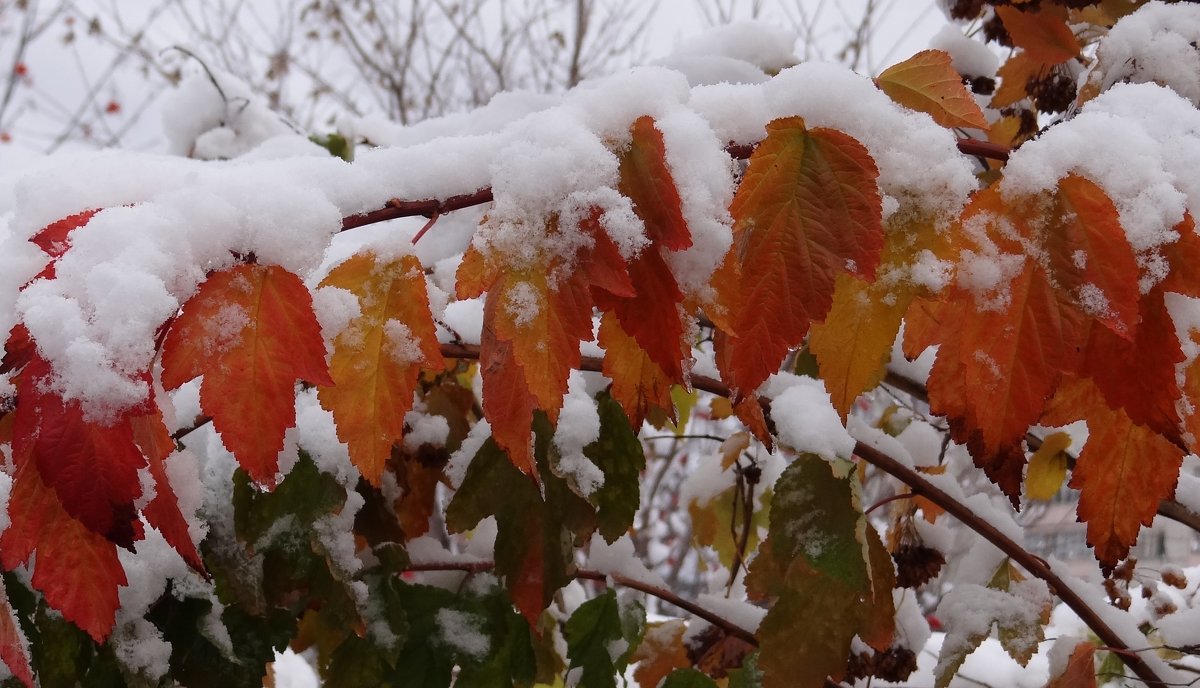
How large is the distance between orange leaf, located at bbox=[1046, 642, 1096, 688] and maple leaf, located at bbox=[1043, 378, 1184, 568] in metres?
0.40

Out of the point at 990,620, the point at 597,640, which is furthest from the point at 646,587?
the point at 990,620

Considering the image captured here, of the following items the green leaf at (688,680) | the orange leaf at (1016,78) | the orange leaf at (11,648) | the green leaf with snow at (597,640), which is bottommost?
the orange leaf at (11,648)

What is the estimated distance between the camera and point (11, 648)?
Answer: 501 mm

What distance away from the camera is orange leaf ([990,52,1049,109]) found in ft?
3.64

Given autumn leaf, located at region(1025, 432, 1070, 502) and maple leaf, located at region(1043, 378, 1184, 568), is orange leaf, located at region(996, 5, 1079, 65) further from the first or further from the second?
maple leaf, located at region(1043, 378, 1184, 568)

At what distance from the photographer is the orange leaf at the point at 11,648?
0.49 metres

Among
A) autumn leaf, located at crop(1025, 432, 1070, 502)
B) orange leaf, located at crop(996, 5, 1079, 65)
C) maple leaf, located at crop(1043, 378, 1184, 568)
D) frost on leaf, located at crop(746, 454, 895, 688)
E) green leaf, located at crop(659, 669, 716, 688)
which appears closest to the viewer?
maple leaf, located at crop(1043, 378, 1184, 568)

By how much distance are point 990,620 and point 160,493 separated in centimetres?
82

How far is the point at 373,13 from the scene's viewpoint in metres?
5.01

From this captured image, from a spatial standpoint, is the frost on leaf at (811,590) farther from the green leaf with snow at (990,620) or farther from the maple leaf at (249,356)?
the maple leaf at (249,356)

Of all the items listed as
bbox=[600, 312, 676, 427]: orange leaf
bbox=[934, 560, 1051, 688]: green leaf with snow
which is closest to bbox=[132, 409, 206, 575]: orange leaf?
bbox=[600, 312, 676, 427]: orange leaf

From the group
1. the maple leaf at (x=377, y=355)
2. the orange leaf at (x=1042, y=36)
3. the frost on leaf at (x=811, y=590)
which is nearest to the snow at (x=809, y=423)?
the frost on leaf at (x=811, y=590)

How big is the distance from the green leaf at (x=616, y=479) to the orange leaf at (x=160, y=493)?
38cm

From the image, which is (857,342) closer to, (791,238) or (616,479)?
(791,238)
